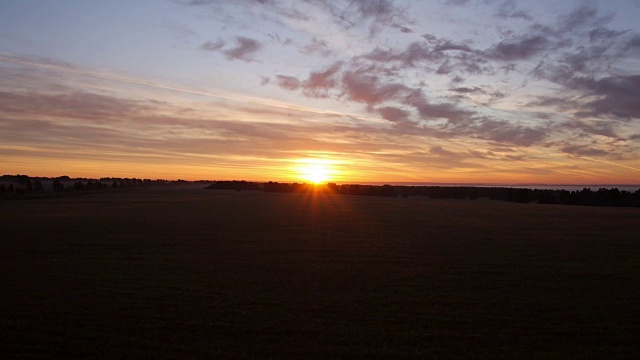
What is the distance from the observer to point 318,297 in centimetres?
1095

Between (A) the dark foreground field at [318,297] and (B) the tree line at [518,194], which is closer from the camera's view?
(A) the dark foreground field at [318,297]

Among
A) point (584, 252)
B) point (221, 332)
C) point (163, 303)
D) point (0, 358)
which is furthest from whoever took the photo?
point (584, 252)

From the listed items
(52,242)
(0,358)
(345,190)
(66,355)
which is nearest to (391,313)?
(66,355)

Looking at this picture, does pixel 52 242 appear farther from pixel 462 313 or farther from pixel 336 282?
pixel 462 313

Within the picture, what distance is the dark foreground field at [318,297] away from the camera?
8070mm

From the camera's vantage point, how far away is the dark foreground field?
8.07 m

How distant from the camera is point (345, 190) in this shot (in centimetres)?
9450

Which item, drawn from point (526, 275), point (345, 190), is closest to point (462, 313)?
point (526, 275)

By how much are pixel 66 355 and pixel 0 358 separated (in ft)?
2.88

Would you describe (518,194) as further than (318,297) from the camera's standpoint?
Yes

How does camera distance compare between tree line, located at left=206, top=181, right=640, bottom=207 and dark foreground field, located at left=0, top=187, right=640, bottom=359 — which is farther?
tree line, located at left=206, top=181, right=640, bottom=207

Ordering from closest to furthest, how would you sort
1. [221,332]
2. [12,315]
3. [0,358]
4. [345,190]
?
[0,358] → [221,332] → [12,315] → [345,190]

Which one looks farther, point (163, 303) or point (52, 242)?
point (52, 242)

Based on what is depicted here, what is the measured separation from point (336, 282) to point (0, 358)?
6.97 m
